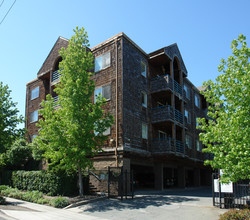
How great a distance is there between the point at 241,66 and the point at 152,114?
43.2ft

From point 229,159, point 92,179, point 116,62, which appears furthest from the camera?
point 116,62

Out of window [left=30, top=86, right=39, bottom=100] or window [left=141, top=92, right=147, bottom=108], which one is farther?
window [left=30, top=86, right=39, bottom=100]

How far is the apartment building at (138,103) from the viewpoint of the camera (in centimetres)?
1958

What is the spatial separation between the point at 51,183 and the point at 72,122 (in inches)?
172

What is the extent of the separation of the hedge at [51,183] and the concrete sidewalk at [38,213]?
2361mm

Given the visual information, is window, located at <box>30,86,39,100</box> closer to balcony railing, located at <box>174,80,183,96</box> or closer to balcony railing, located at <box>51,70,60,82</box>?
balcony railing, located at <box>51,70,60,82</box>

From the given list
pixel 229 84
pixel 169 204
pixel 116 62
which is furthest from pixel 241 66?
pixel 116 62

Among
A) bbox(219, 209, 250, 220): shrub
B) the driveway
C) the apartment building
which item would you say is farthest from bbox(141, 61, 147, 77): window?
bbox(219, 209, 250, 220): shrub

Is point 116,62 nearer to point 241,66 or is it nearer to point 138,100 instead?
point 138,100

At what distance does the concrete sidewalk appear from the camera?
1109 centimetres

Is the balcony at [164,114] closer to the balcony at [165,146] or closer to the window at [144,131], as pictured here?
the window at [144,131]

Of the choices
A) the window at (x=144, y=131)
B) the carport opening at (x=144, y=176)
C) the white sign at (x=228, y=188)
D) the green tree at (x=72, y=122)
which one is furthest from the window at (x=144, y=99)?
the white sign at (x=228, y=188)

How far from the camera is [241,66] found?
1051cm

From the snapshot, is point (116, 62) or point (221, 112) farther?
point (116, 62)
